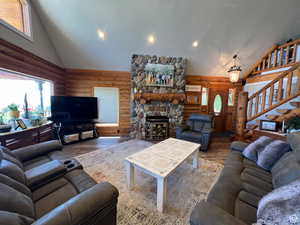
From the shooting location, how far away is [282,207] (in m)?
0.81

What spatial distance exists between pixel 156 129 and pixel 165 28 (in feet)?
10.3

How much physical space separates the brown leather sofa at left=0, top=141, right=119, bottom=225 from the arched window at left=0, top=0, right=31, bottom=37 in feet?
8.21

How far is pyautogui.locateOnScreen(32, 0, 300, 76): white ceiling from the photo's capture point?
10.2ft

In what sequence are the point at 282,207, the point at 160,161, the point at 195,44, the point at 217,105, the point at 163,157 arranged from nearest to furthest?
the point at 282,207
the point at 160,161
the point at 163,157
the point at 195,44
the point at 217,105

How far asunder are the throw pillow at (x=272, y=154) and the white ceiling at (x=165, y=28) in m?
3.45

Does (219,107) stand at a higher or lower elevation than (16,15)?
lower

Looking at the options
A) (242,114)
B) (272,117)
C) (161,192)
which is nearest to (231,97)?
(242,114)

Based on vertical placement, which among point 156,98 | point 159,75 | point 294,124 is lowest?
point 294,124

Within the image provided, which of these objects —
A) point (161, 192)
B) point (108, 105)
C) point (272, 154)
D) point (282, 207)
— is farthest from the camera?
point (108, 105)

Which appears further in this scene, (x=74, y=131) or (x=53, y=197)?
(x=74, y=131)

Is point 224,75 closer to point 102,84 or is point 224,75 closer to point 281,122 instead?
point 281,122

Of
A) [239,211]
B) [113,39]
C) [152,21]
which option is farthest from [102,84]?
[239,211]

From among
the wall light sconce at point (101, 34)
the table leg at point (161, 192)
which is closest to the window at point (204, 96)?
the wall light sconce at point (101, 34)

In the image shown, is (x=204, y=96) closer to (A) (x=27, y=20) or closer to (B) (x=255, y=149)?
(B) (x=255, y=149)
